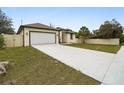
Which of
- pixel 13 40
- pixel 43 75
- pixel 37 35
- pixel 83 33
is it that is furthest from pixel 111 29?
pixel 43 75

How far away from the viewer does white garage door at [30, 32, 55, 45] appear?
1959cm

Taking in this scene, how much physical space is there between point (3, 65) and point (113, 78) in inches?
206

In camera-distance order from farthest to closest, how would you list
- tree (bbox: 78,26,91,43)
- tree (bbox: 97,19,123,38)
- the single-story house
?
tree (bbox: 78,26,91,43)
tree (bbox: 97,19,123,38)
the single-story house

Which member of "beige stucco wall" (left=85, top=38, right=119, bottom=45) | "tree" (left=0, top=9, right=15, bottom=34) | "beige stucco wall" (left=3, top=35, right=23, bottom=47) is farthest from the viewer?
"tree" (left=0, top=9, right=15, bottom=34)

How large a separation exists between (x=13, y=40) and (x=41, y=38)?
3761mm

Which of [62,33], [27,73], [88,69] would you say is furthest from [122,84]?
[62,33]

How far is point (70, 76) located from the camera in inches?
249

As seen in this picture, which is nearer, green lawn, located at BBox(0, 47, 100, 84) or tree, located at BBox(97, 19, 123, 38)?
green lawn, located at BBox(0, 47, 100, 84)

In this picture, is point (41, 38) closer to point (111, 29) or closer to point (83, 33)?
point (83, 33)

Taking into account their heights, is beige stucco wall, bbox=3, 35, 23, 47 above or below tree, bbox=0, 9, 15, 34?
below

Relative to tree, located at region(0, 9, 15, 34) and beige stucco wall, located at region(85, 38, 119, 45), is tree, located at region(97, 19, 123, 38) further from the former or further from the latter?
tree, located at region(0, 9, 15, 34)

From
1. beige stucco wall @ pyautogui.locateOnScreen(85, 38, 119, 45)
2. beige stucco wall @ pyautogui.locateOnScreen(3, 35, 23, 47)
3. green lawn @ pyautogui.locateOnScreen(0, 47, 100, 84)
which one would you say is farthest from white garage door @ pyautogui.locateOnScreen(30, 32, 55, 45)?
green lawn @ pyautogui.locateOnScreen(0, 47, 100, 84)

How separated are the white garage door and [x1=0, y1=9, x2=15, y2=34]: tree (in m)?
17.6
